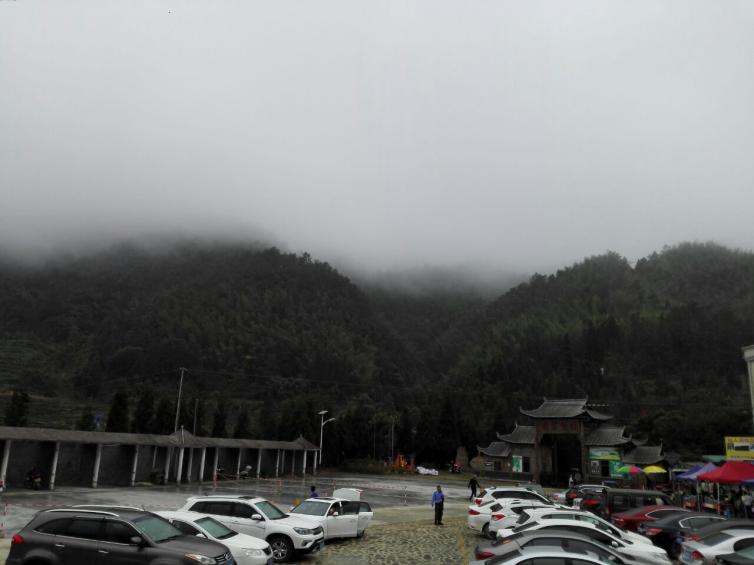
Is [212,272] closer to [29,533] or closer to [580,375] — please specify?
[580,375]

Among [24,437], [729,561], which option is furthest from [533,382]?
[729,561]

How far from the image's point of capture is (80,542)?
10227mm

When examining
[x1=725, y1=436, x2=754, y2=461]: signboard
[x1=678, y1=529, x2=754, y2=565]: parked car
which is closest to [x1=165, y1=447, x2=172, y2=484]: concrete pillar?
[x1=678, y1=529, x2=754, y2=565]: parked car

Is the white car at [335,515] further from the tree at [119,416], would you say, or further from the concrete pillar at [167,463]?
the tree at [119,416]

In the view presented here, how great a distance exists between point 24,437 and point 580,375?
10453 cm

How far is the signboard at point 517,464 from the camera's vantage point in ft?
203

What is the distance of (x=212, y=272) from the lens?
604 ft

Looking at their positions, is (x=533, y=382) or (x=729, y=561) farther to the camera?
(x=533, y=382)

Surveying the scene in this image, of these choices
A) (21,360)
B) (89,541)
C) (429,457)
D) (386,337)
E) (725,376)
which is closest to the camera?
(89,541)

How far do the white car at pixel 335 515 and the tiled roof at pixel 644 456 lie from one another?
4600 centimetres

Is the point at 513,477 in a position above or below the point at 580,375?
below

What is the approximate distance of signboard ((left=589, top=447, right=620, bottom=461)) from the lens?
55.0m

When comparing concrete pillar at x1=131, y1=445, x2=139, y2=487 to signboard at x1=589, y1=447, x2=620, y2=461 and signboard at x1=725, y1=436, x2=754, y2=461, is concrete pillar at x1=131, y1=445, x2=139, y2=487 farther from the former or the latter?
signboard at x1=589, y1=447, x2=620, y2=461

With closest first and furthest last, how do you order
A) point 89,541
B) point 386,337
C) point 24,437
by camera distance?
point 89,541, point 24,437, point 386,337
